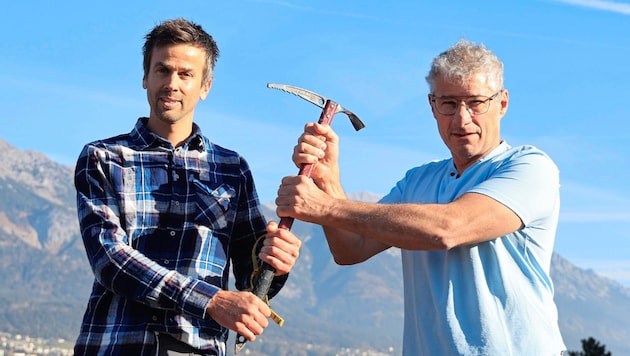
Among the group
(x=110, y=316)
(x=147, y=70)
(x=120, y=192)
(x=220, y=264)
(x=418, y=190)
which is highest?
(x=147, y=70)

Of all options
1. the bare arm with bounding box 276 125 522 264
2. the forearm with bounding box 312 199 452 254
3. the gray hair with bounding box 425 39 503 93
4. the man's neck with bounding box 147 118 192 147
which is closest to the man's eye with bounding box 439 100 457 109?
the gray hair with bounding box 425 39 503 93

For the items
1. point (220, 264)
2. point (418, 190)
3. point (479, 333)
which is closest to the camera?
point (479, 333)

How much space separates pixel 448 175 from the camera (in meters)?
5.71

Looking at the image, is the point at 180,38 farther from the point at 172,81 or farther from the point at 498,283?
the point at 498,283

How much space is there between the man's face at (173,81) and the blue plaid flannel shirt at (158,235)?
0.19 m

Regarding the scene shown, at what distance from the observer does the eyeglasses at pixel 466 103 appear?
5.49 metres

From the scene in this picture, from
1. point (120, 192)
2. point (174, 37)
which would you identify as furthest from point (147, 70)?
point (120, 192)

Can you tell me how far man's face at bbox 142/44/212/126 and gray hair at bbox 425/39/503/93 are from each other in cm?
151

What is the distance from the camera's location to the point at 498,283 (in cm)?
509

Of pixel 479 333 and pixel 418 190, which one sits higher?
pixel 418 190

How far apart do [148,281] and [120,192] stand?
624 millimetres

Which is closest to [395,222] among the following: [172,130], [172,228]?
[172,228]

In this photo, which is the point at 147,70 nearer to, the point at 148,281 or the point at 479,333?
the point at 148,281

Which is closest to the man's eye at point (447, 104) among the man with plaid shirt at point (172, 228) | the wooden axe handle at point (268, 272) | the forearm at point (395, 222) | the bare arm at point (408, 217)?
the bare arm at point (408, 217)
